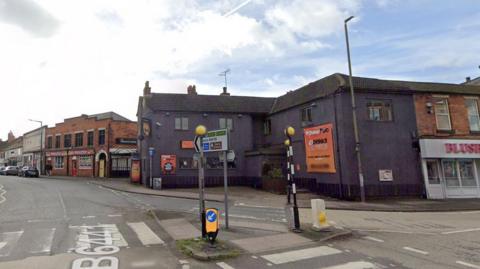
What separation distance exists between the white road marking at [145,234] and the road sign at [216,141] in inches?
122

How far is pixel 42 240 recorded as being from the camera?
Answer: 870 cm

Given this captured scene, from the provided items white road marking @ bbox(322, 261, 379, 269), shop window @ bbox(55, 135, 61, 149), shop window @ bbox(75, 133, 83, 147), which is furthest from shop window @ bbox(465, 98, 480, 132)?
shop window @ bbox(55, 135, 61, 149)

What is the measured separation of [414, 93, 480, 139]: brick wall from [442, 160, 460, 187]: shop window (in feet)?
6.34

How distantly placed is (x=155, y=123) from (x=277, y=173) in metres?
11.4

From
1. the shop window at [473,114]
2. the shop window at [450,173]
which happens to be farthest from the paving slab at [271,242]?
the shop window at [473,114]

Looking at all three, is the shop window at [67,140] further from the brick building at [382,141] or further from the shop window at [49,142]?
the brick building at [382,141]

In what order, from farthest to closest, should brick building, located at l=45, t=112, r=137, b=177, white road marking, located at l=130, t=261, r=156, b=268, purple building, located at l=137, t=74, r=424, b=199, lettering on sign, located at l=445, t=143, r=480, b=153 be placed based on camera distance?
brick building, located at l=45, t=112, r=137, b=177 → lettering on sign, located at l=445, t=143, r=480, b=153 → purple building, located at l=137, t=74, r=424, b=199 → white road marking, located at l=130, t=261, r=156, b=268

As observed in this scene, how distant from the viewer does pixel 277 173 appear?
899 inches

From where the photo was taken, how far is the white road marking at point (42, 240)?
25.6ft

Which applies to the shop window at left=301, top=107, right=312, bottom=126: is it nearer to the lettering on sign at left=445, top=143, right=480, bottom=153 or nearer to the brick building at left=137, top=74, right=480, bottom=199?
the brick building at left=137, top=74, right=480, bottom=199

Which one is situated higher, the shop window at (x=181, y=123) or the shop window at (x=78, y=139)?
the shop window at (x=78, y=139)

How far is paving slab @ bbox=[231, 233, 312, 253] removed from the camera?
8.08 metres

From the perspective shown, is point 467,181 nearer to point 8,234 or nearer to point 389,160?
point 389,160

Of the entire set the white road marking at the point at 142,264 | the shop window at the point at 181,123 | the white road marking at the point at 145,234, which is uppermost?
the shop window at the point at 181,123
